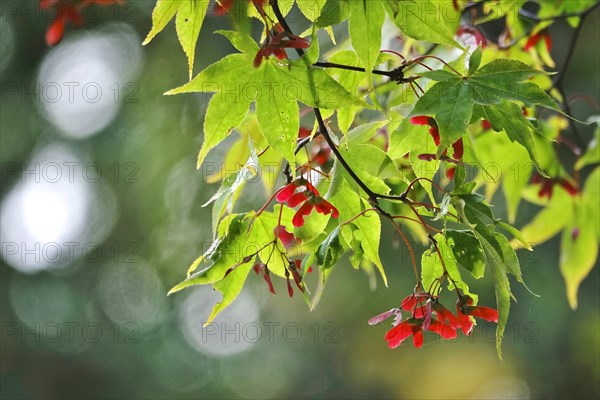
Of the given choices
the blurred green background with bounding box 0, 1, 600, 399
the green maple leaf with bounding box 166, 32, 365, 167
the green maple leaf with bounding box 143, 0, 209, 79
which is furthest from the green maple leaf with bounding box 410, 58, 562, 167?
the blurred green background with bounding box 0, 1, 600, 399

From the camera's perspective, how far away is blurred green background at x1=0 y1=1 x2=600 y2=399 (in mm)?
3270

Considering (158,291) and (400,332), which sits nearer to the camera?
(400,332)

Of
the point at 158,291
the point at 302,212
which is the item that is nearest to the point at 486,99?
the point at 302,212

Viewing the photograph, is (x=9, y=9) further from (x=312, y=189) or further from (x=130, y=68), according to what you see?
(x=312, y=189)

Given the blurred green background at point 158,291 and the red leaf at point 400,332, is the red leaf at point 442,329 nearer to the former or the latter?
the red leaf at point 400,332

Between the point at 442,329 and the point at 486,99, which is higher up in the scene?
the point at 486,99

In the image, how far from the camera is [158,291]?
3590 mm

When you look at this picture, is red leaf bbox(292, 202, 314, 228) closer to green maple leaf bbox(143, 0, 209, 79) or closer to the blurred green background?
green maple leaf bbox(143, 0, 209, 79)

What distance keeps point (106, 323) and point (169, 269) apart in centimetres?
53

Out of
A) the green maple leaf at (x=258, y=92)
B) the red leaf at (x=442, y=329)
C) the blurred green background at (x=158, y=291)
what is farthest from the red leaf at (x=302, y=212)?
the blurred green background at (x=158, y=291)

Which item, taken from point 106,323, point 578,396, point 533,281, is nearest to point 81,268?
point 106,323

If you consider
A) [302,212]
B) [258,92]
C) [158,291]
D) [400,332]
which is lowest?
[158,291]

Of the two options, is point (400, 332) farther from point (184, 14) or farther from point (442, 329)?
point (184, 14)

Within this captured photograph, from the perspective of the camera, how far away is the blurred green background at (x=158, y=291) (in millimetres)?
3270
